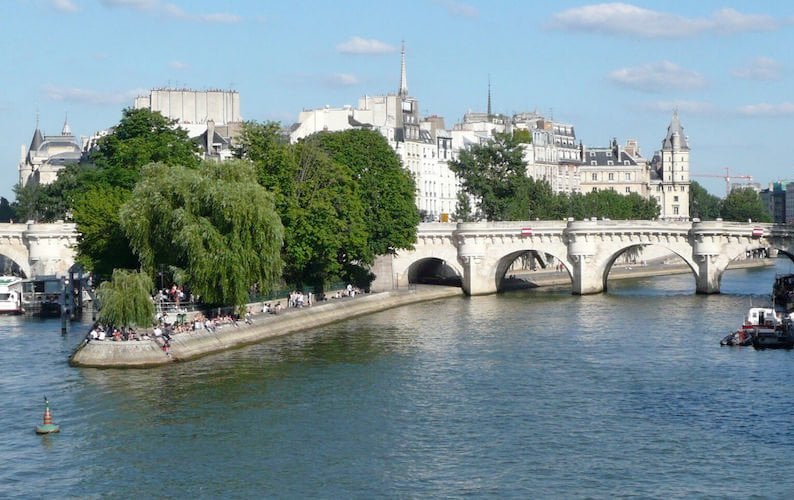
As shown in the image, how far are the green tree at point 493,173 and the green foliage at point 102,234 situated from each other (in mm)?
57440

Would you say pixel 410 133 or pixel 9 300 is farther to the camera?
pixel 410 133

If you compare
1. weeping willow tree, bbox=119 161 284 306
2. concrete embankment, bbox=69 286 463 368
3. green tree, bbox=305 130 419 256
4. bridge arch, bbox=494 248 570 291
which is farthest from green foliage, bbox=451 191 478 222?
weeping willow tree, bbox=119 161 284 306

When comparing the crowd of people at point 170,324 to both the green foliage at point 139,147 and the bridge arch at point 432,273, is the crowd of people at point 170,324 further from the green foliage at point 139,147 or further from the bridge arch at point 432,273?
the bridge arch at point 432,273

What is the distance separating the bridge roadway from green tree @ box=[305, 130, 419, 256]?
3983 mm

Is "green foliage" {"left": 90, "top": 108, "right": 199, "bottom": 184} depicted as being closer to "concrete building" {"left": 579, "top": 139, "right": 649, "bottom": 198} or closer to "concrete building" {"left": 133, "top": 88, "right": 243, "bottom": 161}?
"concrete building" {"left": 133, "top": 88, "right": 243, "bottom": 161}

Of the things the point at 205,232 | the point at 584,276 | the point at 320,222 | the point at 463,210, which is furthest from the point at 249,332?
the point at 463,210

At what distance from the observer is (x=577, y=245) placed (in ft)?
325

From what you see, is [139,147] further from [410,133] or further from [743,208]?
[743,208]

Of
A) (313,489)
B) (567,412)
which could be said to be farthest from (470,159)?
(313,489)

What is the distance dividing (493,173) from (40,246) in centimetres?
5043

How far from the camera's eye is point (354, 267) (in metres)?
91.2

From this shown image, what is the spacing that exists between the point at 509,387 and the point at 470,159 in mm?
78625

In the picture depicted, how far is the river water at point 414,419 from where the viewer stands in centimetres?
3894

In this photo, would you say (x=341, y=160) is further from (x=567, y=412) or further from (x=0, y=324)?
(x=567, y=412)
